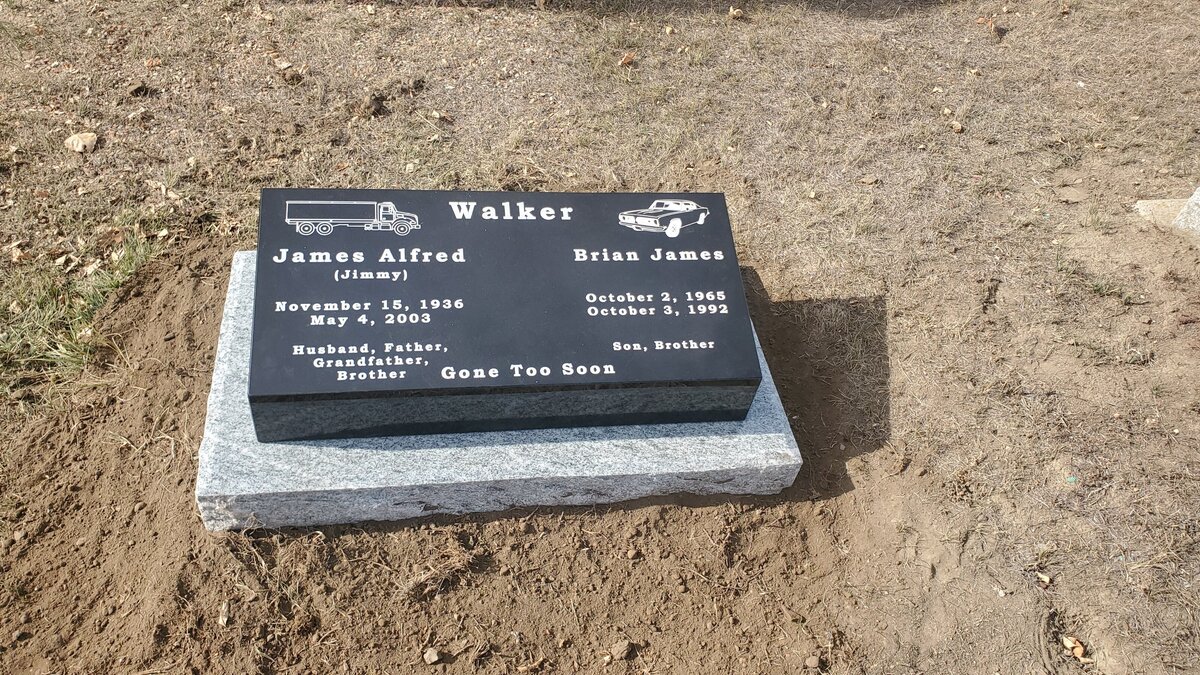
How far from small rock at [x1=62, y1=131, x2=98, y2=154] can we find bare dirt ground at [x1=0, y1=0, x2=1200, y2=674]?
51mm

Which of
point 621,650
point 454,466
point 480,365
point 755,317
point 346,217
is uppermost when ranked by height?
point 346,217

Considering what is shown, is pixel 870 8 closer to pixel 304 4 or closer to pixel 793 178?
pixel 793 178

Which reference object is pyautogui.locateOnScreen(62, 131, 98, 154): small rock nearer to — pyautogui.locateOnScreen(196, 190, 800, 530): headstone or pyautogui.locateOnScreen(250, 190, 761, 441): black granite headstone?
pyautogui.locateOnScreen(196, 190, 800, 530): headstone

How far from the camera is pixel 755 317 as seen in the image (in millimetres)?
4047

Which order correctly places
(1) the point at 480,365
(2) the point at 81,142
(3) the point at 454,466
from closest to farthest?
(1) the point at 480,365 → (3) the point at 454,466 → (2) the point at 81,142

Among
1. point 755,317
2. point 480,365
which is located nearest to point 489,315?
point 480,365

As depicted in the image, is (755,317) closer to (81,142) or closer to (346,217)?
(346,217)

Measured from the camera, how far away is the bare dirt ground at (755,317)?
2906mm

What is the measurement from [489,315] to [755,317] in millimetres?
1610

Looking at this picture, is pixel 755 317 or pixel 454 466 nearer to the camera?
pixel 454 466

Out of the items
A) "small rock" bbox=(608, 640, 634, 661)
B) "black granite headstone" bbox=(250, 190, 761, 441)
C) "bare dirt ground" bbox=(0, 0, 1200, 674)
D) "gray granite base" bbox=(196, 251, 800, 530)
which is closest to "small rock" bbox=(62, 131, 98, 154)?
"bare dirt ground" bbox=(0, 0, 1200, 674)

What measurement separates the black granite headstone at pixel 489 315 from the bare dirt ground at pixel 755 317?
19.1 inches

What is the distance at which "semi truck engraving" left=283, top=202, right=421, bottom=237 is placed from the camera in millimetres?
2984

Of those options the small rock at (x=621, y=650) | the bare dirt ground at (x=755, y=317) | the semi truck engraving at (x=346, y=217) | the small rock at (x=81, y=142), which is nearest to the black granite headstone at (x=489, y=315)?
the semi truck engraving at (x=346, y=217)
